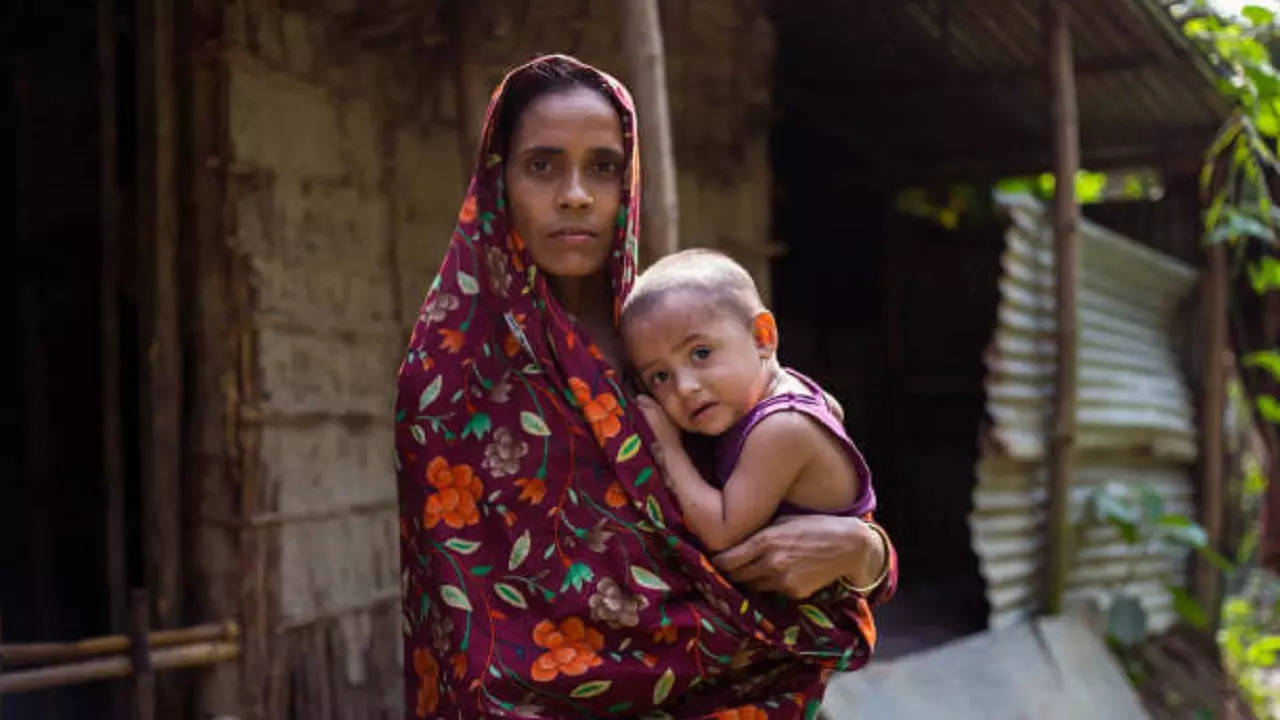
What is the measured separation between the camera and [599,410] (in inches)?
73.5

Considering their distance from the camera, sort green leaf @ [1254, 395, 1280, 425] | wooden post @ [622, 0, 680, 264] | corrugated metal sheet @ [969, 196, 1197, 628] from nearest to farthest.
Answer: wooden post @ [622, 0, 680, 264] → corrugated metal sheet @ [969, 196, 1197, 628] → green leaf @ [1254, 395, 1280, 425]

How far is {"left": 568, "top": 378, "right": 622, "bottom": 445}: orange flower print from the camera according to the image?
1858 mm

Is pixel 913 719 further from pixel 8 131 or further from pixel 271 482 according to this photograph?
pixel 8 131

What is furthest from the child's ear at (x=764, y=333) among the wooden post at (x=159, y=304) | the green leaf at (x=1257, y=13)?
the green leaf at (x=1257, y=13)

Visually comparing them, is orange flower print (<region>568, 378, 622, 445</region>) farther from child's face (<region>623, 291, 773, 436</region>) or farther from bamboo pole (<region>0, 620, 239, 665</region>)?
bamboo pole (<region>0, 620, 239, 665</region>)

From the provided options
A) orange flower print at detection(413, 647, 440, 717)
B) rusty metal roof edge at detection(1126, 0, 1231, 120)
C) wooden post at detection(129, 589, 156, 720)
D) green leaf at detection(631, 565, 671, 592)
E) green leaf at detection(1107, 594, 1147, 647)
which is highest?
rusty metal roof edge at detection(1126, 0, 1231, 120)

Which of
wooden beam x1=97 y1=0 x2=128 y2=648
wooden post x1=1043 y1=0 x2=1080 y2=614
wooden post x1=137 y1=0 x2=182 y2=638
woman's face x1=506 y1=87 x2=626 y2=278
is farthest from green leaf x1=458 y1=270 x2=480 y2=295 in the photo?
wooden post x1=1043 y1=0 x2=1080 y2=614

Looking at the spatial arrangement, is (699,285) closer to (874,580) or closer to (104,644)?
(874,580)

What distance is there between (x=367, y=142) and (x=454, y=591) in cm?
234

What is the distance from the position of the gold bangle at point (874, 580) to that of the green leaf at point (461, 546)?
22.0 inches

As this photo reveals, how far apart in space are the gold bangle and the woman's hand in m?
0.02

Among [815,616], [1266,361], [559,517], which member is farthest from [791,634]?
[1266,361]

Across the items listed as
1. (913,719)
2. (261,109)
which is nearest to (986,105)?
(913,719)

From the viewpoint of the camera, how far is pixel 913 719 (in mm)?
4656
